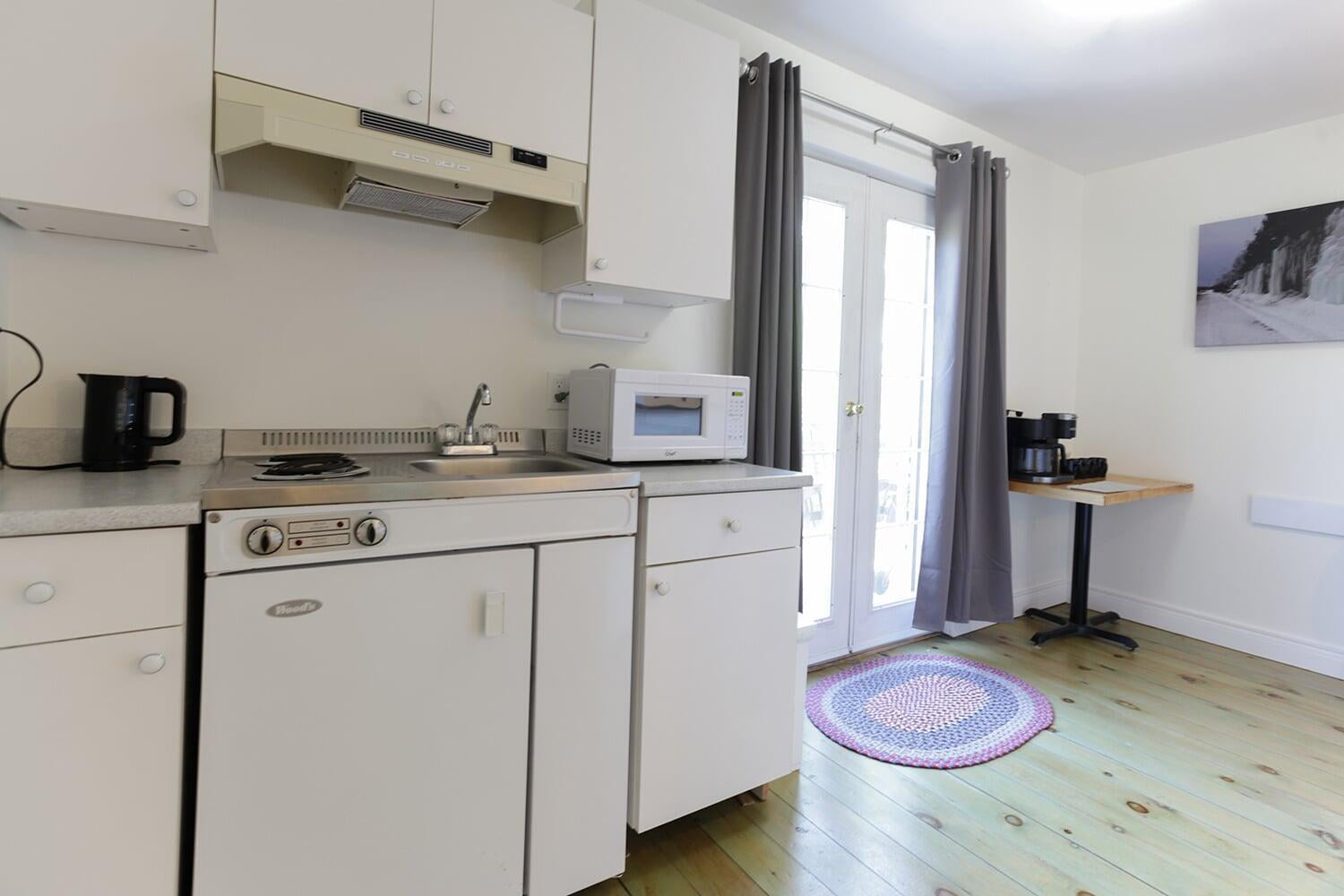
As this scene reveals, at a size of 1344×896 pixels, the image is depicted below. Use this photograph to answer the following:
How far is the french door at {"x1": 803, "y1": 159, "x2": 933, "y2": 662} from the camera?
2.83 m

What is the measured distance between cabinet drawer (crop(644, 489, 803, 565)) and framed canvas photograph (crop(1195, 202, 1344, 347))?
9.55ft

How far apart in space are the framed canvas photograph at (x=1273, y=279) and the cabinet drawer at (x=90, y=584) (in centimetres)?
427

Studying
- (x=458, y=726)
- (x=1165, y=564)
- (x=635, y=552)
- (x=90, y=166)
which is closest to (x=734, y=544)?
(x=635, y=552)

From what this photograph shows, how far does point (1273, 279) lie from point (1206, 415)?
0.69 meters

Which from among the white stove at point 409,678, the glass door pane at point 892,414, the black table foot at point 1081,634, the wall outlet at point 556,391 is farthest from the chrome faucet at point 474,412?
the black table foot at point 1081,634

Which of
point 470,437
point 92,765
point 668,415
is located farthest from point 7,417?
point 668,415

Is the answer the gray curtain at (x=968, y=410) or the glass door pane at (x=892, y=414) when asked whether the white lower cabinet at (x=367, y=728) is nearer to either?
the glass door pane at (x=892, y=414)

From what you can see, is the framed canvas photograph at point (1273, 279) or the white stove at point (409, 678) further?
the framed canvas photograph at point (1273, 279)

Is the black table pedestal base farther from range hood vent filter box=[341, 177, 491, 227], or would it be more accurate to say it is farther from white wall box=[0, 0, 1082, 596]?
range hood vent filter box=[341, 177, 491, 227]

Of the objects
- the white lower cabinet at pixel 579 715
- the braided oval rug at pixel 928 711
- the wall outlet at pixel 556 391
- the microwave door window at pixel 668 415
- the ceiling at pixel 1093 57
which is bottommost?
the braided oval rug at pixel 928 711

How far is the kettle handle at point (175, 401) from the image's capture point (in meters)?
1.49

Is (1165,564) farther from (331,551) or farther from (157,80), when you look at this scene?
(157,80)

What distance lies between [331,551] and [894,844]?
1.57 meters

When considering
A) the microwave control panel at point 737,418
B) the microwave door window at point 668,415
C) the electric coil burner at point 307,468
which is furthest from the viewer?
the microwave control panel at point 737,418
